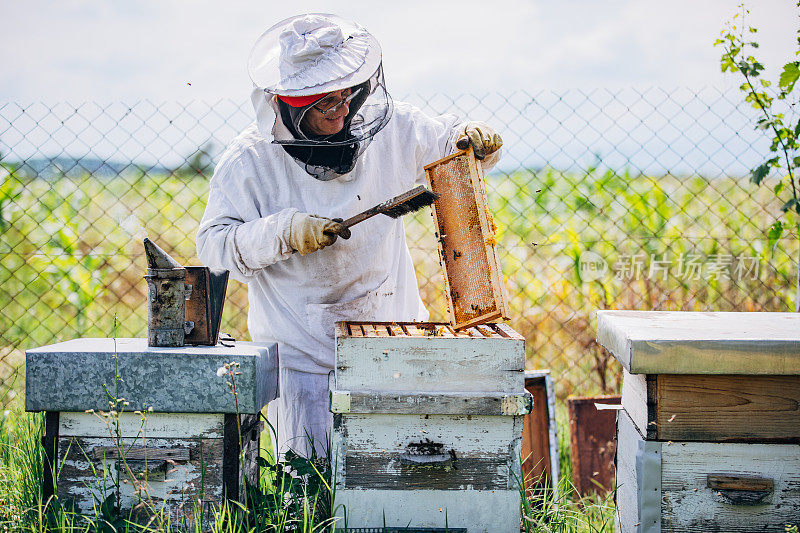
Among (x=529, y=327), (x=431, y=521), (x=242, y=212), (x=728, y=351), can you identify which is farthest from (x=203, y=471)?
(x=529, y=327)

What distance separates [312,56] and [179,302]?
0.91m

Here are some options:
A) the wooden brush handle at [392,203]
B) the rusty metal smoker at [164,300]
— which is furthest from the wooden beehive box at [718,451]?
the rusty metal smoker at [164,300]

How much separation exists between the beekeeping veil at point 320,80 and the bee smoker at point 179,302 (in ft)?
1.73

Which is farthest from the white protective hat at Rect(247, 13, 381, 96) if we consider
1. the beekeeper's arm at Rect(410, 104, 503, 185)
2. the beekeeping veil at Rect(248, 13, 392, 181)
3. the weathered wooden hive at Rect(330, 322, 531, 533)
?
the weathered wooden hive at Rect(330, 322, 531, 533)

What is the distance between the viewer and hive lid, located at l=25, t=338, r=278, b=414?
1.81m

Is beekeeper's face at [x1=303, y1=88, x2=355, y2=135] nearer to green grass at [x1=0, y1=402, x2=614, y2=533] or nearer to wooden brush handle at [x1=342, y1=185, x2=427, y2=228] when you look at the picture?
wooden brush handle at [x1=342, y1=185, x2=427, y2=228]

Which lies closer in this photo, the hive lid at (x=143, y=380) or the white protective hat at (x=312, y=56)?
the hive lid at (x=143, y=380)

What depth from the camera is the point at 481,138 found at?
2287 millimetres

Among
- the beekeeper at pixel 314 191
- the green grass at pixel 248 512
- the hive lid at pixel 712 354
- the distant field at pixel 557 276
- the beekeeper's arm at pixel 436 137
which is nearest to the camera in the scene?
the hive lid at pixel 712 354

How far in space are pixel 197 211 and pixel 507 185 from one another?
4.10 m

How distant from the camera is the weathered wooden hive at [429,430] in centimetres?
174

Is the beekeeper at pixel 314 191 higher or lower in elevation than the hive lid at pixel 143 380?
higher

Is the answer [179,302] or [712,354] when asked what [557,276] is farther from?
[179,302]

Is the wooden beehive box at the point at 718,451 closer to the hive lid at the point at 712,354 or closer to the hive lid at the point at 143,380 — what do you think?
the hive lid at the point at 712,354
